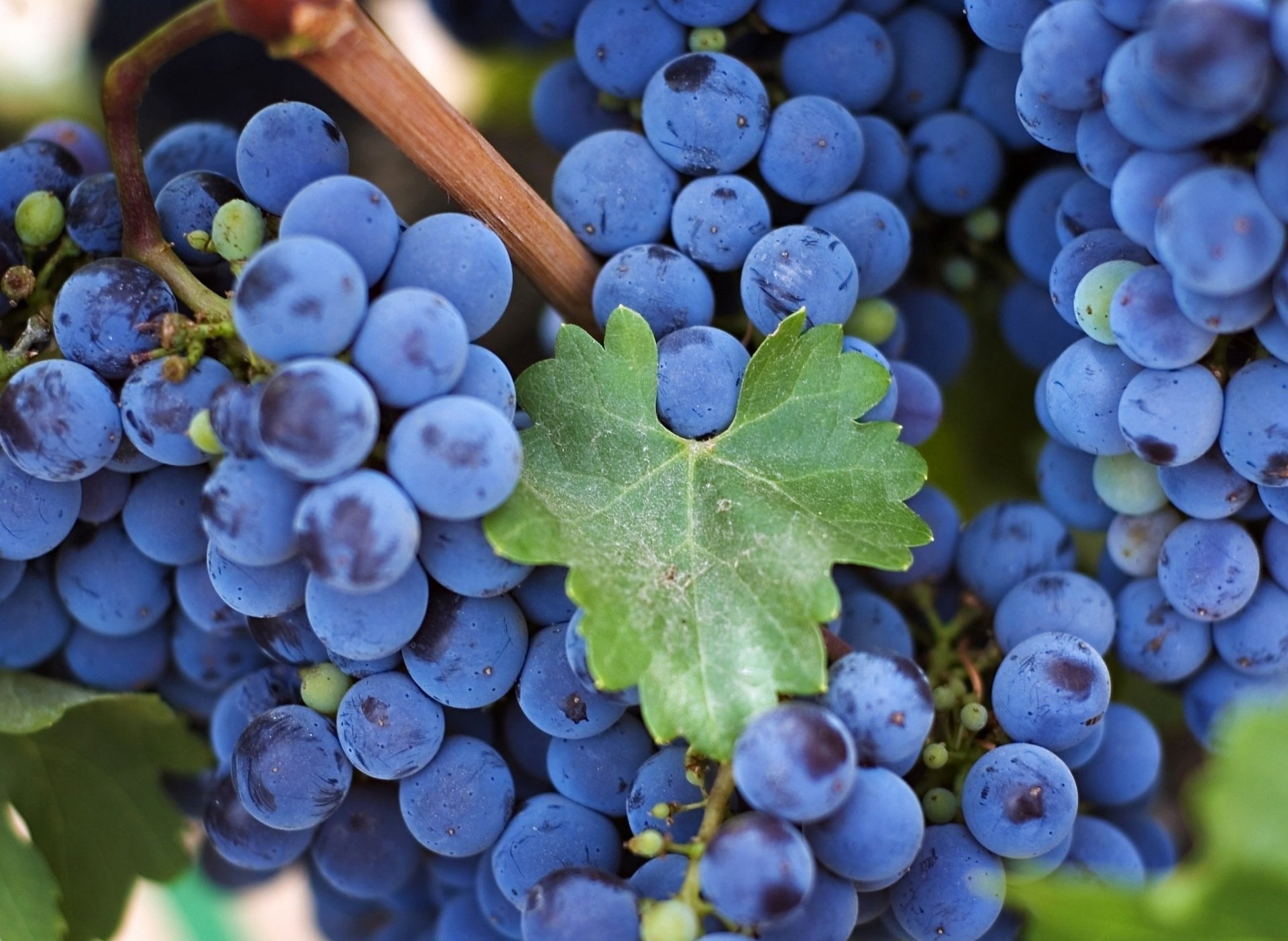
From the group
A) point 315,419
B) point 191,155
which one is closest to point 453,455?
point 315,419

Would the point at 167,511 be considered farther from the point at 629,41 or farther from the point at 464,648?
the point at 629,41

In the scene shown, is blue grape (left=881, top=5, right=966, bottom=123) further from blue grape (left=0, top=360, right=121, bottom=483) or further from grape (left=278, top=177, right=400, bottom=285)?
blue grape (left=0, top=360, right=121, bottom=483)

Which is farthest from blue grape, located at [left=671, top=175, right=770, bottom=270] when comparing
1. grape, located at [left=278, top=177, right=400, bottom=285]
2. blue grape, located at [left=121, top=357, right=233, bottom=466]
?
blue grape, located at [left=121, top=357, right=233, bottom=466]

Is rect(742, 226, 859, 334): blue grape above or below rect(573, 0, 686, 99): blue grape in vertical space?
below

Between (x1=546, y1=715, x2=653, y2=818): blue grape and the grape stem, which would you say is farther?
(x1=546, y1=715, x2=653, y2=818): blue grape

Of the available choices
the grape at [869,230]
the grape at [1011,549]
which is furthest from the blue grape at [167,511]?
the grape at [1011,549]
